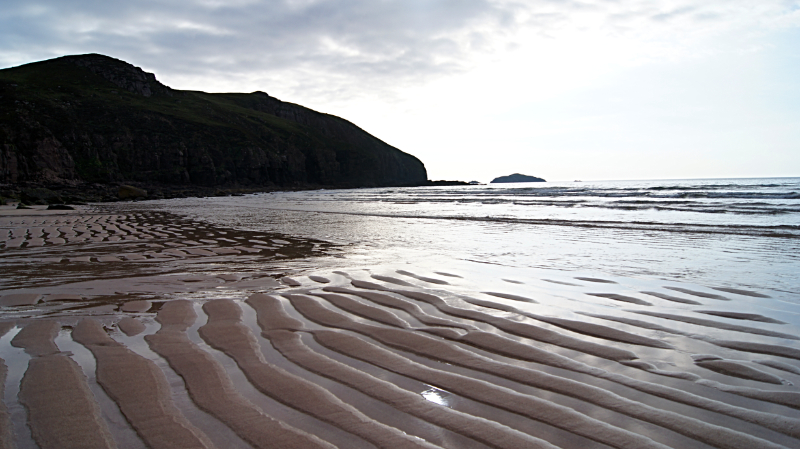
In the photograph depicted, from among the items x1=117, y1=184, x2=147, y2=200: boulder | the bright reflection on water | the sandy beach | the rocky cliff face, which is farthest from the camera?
the rocky cliff face

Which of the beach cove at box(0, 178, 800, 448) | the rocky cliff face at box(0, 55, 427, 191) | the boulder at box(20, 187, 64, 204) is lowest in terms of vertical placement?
the beach cove at box(0, 178, 800, 448)

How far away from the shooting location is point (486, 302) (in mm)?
4551

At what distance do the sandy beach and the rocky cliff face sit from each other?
56358 mm

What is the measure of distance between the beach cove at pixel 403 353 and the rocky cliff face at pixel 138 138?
183 ft

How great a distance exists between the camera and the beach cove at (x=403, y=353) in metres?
2.05

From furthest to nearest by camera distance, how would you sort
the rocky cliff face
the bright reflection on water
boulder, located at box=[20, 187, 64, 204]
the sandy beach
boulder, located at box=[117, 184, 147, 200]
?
the rocky cliff face → boulder, located at box=[117, 184, 147, 200] → boulder, located at box=[20, 187, 64, 204] → the bright reflection on water → the sandy beach

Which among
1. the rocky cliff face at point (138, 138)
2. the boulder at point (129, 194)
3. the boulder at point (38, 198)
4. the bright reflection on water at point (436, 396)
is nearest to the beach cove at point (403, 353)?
the bright reflection on water at point (436, 396)

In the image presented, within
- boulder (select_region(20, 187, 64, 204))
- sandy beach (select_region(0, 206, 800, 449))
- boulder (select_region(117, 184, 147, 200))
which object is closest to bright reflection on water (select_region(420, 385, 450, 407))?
sandy beach (select_region(0, 206, 800, 449))

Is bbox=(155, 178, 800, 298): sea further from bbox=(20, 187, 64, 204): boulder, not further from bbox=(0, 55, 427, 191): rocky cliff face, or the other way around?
bbox=(0, 55, 427, 191): rocky cliff face

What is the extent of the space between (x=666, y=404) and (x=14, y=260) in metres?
9.45

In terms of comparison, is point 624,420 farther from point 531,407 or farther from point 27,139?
point 27,139

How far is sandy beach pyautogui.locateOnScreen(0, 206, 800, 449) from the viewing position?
2.03 meters

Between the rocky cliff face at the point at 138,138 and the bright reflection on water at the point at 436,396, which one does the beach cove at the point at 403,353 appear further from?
the rocky cliff face at the point at 138,138

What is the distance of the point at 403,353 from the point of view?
122 inches
